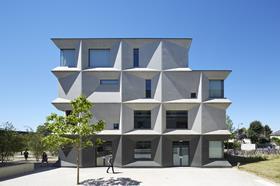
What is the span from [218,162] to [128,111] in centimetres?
1189

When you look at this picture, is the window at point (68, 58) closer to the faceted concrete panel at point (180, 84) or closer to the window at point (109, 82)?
the window at point (109, 82)

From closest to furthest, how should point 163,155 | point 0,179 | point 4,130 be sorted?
1. point 0,179
2. point 4,130
3. point 163,155

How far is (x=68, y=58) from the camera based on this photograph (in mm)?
28969

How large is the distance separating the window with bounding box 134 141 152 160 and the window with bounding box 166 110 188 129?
323cm

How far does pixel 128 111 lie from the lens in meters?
27.7

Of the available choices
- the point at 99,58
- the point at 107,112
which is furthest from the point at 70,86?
the point at 107,112

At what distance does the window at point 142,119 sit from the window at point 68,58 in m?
9.76

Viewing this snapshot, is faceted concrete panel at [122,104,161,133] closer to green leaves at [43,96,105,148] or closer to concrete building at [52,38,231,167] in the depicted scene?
concrete building at [52,38,231,167]

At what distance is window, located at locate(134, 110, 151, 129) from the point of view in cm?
2781

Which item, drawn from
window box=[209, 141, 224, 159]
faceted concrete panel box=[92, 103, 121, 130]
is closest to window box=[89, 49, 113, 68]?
faceted concrete panel box=[92, 103, 121, 130]

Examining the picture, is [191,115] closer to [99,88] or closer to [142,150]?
[142,150]

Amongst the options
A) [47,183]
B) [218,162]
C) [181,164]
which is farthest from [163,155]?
[47,183]

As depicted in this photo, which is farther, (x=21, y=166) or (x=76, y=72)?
(x=76, y=72)

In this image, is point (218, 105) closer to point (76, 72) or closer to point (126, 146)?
point (126, 146)
